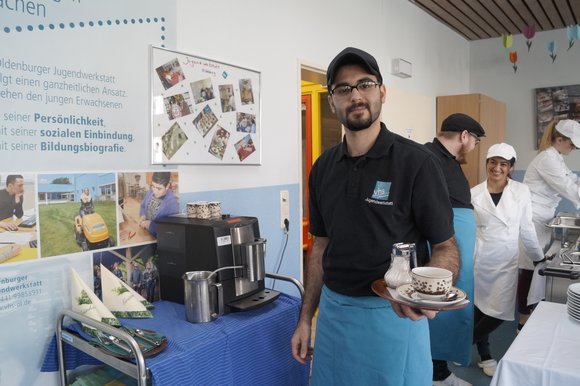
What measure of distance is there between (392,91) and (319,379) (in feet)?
9.67

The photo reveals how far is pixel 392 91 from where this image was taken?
Answer: 388 cm

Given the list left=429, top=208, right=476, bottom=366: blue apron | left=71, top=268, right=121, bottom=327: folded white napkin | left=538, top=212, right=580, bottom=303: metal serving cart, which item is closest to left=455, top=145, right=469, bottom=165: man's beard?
left=429, top=208, right=476, bottom=366: blue apron

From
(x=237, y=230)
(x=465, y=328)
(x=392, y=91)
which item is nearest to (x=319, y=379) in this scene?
(x=237, y=230)

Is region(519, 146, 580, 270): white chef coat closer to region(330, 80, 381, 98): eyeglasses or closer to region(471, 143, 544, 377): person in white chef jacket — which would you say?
region(471, 143, 544, 377): person in white chef jacket

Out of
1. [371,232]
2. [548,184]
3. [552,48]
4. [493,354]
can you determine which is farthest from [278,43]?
[552,48]

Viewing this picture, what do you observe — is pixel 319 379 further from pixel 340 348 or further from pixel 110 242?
pixel 110 242

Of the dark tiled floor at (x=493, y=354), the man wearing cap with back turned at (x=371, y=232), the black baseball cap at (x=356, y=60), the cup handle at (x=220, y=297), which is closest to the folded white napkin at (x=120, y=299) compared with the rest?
the cup handle at (x=220, y=297)

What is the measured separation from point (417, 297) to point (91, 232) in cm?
126

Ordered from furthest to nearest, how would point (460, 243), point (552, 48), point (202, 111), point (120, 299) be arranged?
point (552, 48), point (460, 243), point (202, 111), point (120, 299)

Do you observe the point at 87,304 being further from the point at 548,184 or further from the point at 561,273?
the point at 548,184

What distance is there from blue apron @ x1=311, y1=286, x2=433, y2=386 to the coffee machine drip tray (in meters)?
0.41

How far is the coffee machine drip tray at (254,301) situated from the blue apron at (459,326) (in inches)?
46.0

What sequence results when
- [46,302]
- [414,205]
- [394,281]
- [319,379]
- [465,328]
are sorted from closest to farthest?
[394,281]
[414,205]
[319,379]
[46,302]
[465,328]

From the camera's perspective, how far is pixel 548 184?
3.55 meters
